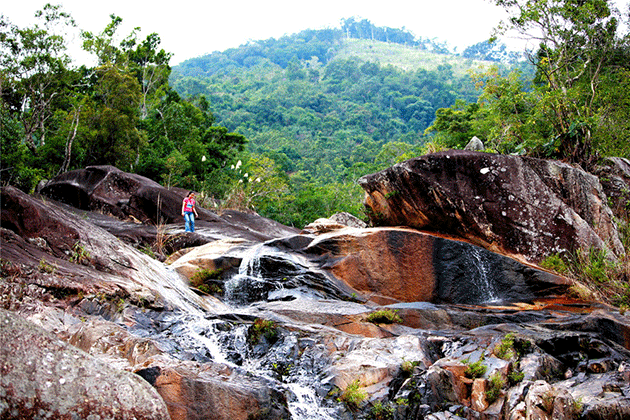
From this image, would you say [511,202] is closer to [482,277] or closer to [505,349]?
[482,277]

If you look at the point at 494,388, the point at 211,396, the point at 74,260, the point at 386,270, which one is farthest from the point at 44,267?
the point at 386,270

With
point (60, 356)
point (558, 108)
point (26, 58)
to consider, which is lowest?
point (60, 356)

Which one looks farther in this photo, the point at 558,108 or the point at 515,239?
the point at 558,108

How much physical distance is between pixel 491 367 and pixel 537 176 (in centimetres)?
722

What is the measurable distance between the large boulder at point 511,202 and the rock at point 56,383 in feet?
30.9

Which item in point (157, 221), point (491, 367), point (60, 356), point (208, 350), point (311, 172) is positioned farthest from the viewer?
point (311, 172)

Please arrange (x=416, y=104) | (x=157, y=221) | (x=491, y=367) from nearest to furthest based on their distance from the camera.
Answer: (x=491, y=367) → (x=157, y=221) → (x=416, y=104)

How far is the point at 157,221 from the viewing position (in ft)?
56.5

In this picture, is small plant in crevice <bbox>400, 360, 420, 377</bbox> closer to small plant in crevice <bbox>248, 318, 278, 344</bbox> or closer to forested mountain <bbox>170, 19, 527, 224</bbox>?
small plant in crevice <bbox>248, 318, 278, 344</bbox>

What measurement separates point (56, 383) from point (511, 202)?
1055cm

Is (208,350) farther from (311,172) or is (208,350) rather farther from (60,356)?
(311,172)

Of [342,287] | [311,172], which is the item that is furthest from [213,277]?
[311,172]

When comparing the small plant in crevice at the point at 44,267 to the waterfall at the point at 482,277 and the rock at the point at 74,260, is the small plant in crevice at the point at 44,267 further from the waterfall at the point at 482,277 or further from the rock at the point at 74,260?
the waterfall at the point at 482,277

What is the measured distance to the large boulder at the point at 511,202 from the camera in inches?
456
